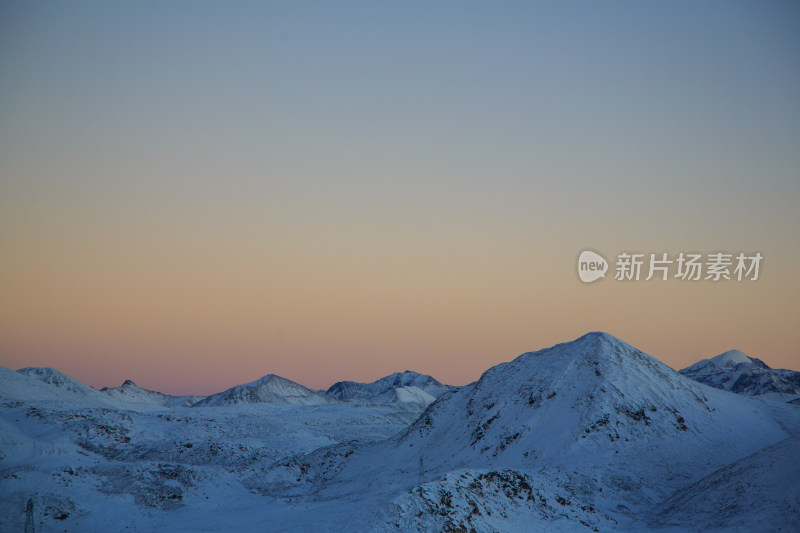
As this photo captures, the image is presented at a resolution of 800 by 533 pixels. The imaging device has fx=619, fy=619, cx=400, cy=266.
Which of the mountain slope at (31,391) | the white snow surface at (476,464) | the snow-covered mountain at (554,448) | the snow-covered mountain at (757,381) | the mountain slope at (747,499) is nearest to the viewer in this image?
the mountain slope at (747,499)

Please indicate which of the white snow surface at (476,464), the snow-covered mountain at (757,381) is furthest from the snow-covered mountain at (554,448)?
the snow-covered mountain at (757,381)

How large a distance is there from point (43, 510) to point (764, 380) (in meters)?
191

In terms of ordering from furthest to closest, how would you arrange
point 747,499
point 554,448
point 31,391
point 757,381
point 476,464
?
point 757,381 → point 31,391 → point 476,464 → point 554,448 → point 747,499

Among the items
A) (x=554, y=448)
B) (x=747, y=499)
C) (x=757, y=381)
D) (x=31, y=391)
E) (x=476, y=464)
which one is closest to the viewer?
(x=747, y=499)

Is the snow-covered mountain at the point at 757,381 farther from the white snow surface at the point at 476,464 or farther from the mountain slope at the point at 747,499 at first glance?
the mountain slope at the point at 747,499

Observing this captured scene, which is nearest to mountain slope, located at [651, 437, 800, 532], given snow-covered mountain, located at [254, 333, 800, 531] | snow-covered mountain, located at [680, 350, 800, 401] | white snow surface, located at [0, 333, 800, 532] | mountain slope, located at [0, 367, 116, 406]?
white snow surface, located at [0, 333, 800, 532]

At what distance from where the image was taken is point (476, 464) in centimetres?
5566

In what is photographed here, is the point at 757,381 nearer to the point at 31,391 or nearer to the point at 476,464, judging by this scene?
the point at 476,464

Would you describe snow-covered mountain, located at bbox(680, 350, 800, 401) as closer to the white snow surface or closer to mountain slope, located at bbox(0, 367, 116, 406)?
the white snow surface

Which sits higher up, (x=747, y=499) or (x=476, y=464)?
(x=747, y=499)

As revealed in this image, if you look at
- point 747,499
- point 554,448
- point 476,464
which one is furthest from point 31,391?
point 747,499

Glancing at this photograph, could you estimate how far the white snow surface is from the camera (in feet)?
125

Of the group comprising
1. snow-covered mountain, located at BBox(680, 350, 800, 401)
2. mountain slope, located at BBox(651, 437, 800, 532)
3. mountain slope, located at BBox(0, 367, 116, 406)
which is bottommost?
mountain slope, located at BBox(0, 367, 116, 406)

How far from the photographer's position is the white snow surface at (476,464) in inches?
1505
